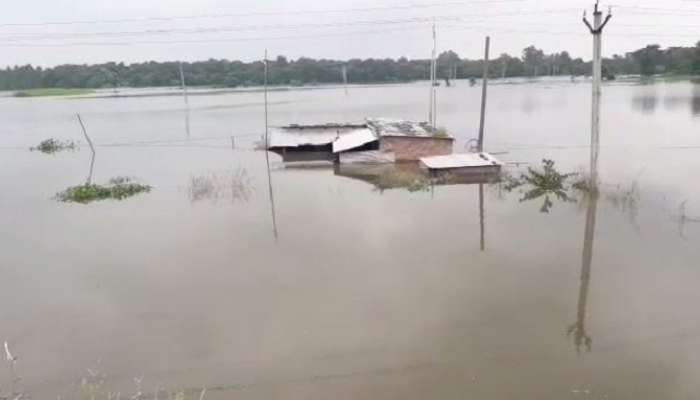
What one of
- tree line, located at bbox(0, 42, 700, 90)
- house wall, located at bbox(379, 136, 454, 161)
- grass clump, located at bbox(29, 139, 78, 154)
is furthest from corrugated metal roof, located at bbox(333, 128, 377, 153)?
tree line, located at bbox(0, 42, 700, 90)

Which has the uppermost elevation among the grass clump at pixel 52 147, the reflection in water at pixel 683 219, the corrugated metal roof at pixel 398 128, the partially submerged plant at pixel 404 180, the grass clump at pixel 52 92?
the grass clump at pixel 52 92

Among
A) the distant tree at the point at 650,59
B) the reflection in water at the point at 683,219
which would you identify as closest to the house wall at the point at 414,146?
the reflection in water at the point at 683,219

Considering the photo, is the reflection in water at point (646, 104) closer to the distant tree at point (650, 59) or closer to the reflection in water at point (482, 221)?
the reflection in water at point (482, 221)

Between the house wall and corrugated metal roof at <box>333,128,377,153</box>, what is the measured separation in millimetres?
458

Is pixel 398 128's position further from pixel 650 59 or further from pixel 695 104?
pixel 650 59

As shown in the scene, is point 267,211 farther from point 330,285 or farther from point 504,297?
point 504,297

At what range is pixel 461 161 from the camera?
44.9 feet

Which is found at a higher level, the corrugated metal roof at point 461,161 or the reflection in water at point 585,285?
the corrugated metal roof at point 461,161

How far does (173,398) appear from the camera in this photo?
468 centimetres

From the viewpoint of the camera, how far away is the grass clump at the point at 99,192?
12.4 meters

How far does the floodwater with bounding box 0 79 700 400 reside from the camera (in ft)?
16.2

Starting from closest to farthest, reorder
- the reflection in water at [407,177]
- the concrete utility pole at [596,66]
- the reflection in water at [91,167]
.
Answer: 1. the concrete utility pole at [596,66]
2. the reflection in water at [407,177]
3. the reflection in water at [91,167]

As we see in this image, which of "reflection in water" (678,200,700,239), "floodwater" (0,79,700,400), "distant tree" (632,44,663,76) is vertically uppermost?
"distant tree" (632,44,663,76)

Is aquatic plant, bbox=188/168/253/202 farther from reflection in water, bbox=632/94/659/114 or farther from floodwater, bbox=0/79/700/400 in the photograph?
reflection in water, bbox=632/94/659/114
